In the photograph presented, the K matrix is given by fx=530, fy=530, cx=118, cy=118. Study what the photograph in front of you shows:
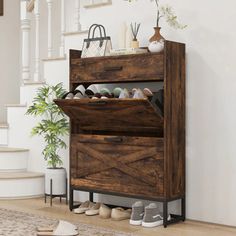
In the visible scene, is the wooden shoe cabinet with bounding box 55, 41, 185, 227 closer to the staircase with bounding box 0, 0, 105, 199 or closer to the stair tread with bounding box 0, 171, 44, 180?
the staircase with bounding box 0, 0, 105, 199

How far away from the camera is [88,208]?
4109mm

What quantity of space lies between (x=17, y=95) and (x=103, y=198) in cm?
227

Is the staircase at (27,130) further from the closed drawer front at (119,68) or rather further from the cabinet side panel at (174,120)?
the cabinet side panel at (174,120)

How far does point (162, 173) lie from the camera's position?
359 cm

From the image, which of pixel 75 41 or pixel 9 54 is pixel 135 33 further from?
pixel 9 54

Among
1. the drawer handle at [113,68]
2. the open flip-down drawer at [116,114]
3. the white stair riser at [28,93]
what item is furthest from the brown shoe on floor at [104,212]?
the white stair riser at [28,93]

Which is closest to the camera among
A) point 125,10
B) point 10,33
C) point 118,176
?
point 118,176

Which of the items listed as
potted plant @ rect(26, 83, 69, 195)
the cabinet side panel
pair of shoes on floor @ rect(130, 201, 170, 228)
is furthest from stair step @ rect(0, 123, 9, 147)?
the cabinet side panel

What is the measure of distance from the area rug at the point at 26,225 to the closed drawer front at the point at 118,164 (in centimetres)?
40

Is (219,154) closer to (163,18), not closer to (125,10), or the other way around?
(163,18)

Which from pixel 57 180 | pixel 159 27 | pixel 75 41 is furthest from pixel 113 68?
pixel 57 180

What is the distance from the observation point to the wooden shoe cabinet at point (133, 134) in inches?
142

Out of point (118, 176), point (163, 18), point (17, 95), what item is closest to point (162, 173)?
point (118, 176)

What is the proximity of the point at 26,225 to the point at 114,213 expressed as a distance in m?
0.63
